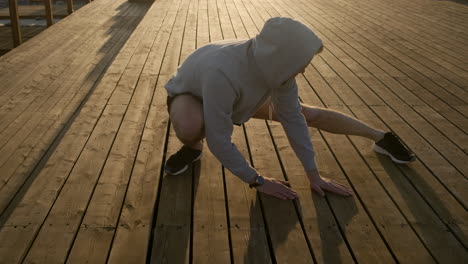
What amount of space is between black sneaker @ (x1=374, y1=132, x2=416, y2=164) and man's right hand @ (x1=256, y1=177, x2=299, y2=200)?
0.71m

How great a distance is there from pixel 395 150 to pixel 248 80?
1067mm

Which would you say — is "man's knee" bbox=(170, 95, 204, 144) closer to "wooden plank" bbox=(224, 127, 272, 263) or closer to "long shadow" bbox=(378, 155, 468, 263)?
"wooden plank" bbox=(224, 127, 272, 263)

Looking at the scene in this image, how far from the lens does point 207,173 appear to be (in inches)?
95.3

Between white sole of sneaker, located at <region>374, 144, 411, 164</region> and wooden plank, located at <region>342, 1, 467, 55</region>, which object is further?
wooden plank, located at <region>342, 1, 467, 55</region>

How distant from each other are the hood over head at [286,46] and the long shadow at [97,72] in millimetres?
1291

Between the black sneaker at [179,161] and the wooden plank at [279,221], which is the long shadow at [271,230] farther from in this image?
the black sneaker at [179,161]

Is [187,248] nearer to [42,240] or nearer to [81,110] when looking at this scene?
[42,240]

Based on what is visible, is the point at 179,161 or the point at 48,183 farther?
the point at 179,161

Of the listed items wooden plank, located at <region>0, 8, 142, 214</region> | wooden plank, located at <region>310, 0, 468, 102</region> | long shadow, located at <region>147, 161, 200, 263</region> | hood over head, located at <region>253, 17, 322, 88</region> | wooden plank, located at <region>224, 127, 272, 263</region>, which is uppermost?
hood over head, located at <region>253, 17, 322, 88</region>

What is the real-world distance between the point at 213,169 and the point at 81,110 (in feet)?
4.15

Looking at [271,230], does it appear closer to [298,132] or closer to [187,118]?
[298,132]

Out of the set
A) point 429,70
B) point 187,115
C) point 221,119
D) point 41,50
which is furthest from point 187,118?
point 41,50

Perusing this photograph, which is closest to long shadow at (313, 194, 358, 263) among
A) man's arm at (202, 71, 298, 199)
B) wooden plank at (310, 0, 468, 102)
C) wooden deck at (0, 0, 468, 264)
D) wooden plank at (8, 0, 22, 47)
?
wooden deck at (0, 0, 468, 264)

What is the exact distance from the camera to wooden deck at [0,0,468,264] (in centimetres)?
187
